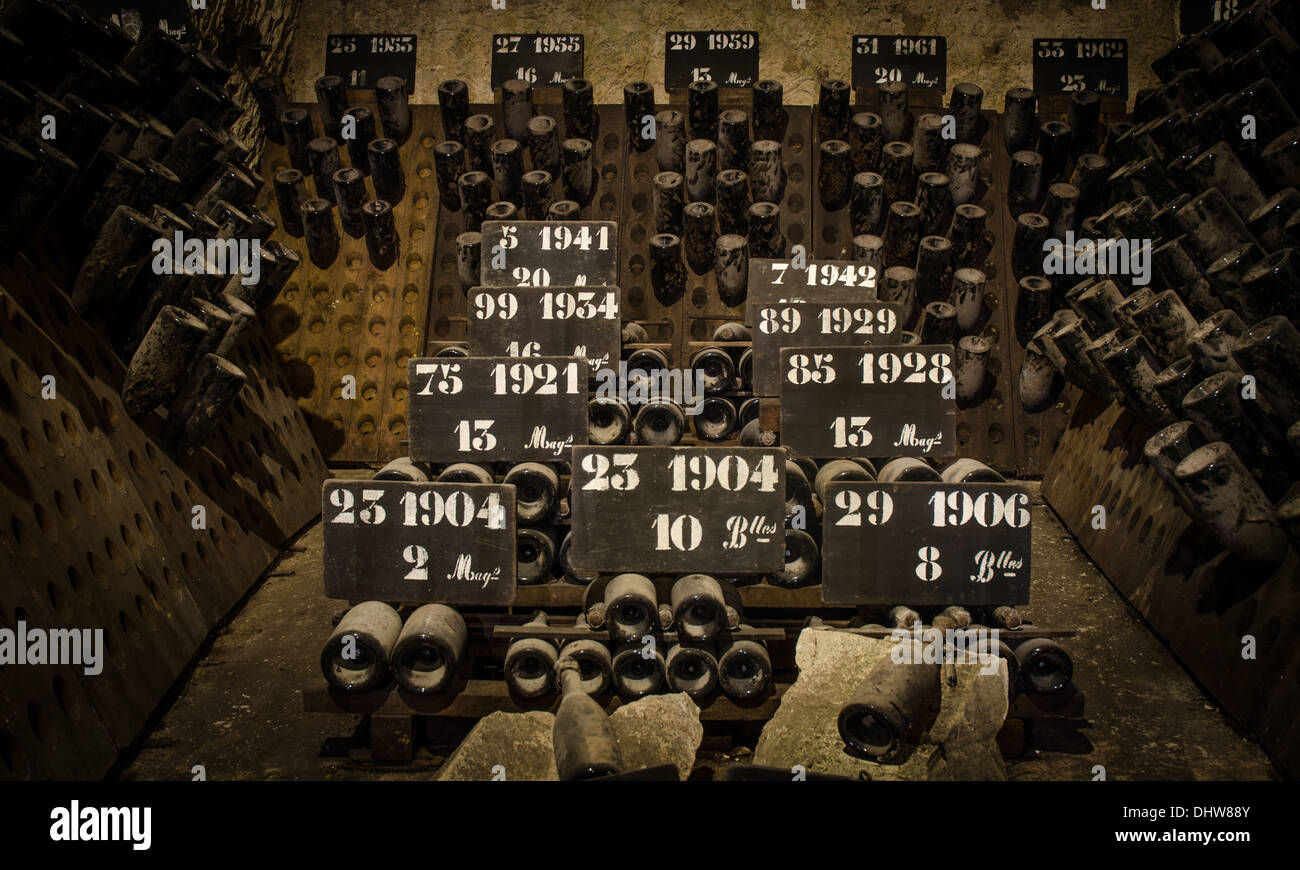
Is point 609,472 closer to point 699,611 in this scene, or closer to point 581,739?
point 699,611

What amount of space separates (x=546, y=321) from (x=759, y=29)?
3.13 metres

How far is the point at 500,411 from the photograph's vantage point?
2.85 meters

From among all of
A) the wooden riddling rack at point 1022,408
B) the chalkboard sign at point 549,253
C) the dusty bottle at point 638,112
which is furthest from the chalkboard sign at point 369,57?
the wooden riddling rack at point 1022,408

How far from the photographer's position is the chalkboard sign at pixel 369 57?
5.57 meters

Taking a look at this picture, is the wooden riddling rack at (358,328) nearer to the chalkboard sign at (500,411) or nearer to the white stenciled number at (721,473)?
the chalkboard sign at (500,411)

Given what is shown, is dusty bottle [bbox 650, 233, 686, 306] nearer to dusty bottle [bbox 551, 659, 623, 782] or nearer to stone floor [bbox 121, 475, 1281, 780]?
stone floor [bbox 121, 475, 1281, 780]

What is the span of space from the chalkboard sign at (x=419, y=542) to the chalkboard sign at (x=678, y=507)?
0.68ft

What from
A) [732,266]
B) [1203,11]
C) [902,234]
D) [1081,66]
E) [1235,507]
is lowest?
[1235,507]

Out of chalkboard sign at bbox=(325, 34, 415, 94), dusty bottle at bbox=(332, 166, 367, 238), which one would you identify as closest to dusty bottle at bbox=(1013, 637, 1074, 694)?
dusty bottle at bbox=(332, 166, 367, 238)

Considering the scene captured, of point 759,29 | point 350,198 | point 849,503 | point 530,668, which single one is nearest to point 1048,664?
point 849,503

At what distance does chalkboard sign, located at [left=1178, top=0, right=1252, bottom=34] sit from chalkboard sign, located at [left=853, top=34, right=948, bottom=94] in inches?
48.7

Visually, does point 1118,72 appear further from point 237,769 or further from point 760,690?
point 237,769

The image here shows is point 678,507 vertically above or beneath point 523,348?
beneath

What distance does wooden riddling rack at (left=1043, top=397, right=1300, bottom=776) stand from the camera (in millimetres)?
2639
